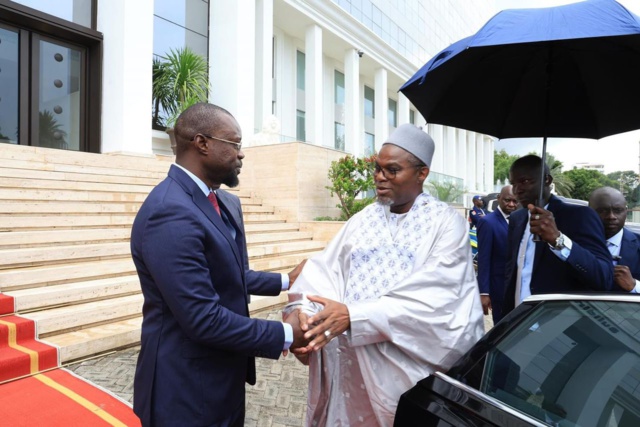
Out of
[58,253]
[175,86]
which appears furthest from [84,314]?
[175,86]

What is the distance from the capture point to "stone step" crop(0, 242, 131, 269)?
4430 mm

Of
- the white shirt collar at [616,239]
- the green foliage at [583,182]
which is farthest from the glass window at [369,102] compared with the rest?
the green foliage at [583,182]

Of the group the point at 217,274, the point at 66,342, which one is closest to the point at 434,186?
the point at 66,342

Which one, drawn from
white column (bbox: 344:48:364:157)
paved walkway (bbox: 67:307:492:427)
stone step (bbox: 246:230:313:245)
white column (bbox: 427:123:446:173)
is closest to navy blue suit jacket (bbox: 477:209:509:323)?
paved walkway (bbox: 67:307:492:427)

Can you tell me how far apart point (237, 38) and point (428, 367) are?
13087 mm

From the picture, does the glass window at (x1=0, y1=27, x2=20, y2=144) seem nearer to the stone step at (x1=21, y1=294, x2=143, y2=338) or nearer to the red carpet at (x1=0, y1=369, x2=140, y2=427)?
the stone step at (x1=21, y1=294, x2=143, y2=338)

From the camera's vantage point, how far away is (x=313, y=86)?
55.6ft

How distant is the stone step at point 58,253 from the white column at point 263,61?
31.7 ft

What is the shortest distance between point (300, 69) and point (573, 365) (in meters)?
18.8

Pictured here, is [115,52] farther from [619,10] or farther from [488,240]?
[619,10]

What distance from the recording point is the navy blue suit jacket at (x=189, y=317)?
4.77ft

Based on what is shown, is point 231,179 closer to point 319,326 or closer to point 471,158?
point 319,326

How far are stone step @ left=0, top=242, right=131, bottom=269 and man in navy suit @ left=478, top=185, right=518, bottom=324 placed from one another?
4413 millimetres

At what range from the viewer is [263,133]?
11.4 metres
